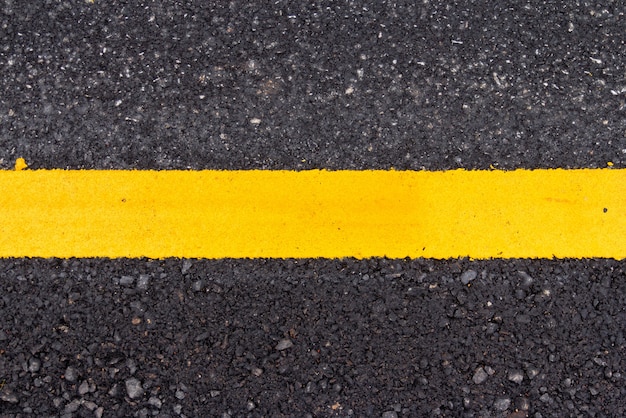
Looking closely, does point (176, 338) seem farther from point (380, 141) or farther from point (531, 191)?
point (531, 191)

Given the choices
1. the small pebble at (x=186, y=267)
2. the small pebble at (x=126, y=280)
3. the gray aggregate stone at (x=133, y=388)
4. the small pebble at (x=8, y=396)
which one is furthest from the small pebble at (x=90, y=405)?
the small pebble at (x=186, y=267)

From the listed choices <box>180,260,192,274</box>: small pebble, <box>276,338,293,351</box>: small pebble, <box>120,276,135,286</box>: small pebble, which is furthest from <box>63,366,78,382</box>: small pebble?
<box>276,338,293,351</box>: small pebble

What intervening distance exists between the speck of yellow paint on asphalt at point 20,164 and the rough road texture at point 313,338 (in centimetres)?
33

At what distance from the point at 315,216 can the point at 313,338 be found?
417mm

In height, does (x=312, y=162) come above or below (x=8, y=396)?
above

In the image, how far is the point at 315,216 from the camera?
1.89 metres

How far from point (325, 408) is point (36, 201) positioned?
123 cm

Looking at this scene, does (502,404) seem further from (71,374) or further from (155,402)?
(71,374)

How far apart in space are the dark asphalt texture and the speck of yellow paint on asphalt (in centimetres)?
2

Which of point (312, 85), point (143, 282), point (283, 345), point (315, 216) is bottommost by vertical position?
point (283, 345)

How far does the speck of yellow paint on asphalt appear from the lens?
1924 millimetres

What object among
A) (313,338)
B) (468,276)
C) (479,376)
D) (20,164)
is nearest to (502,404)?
(479,376)

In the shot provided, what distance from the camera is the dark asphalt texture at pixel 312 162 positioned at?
1824mm

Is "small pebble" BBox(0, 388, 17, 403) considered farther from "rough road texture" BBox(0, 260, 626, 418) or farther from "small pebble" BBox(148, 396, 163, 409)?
"small pebble" BBox(148, 396, 163, 409)
